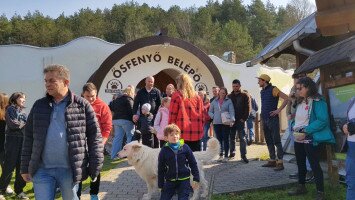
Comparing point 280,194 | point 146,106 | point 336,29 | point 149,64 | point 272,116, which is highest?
point 149,64

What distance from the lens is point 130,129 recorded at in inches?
428

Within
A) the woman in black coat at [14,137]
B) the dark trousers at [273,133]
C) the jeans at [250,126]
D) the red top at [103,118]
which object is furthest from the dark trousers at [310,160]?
the jeans at [250,126]

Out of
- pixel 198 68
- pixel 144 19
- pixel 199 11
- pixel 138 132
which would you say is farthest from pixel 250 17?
pixel 138 132

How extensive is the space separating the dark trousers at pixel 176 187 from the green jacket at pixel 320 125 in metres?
1.93

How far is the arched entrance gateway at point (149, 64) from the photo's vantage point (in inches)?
643

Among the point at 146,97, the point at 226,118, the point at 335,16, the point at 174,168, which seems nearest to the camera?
the point at 174,168

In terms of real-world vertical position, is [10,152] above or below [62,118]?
below

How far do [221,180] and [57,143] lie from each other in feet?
15.0

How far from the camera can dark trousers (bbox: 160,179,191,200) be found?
5617 mm

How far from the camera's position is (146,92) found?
1034 centimetres

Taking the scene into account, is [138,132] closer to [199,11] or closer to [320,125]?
[320,125]

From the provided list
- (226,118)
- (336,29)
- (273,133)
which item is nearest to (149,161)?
(273,133)

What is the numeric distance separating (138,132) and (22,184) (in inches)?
158

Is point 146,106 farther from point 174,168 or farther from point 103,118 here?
point 174,168
